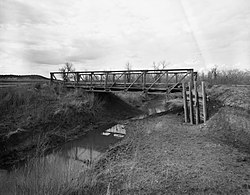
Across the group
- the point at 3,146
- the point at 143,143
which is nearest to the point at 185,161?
the point at 143,143

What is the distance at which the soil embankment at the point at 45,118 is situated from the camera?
8.70 m

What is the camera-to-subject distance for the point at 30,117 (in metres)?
11.0

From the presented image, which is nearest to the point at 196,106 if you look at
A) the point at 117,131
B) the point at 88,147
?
the point at 117,131

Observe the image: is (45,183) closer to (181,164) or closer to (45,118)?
(181,164)

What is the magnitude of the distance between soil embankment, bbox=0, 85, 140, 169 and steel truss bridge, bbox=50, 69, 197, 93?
143 cm

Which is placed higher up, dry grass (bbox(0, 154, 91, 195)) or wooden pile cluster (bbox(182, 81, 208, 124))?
wooden pile cluster (bbox(182, 81, 208, 124))

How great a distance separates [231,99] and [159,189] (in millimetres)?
7156

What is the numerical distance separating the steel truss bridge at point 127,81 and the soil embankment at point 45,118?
143cm

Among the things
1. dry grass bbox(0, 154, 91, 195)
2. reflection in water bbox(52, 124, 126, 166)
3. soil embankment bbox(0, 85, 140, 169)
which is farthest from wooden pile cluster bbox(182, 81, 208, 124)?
dry grass bbox(0, 154, 91, 195)

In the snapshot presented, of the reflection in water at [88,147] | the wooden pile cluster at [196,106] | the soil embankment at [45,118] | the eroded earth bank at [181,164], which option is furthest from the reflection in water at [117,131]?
the wooden pile cluster at [196,106]

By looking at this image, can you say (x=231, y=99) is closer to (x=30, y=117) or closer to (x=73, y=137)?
(x=73, y=137)

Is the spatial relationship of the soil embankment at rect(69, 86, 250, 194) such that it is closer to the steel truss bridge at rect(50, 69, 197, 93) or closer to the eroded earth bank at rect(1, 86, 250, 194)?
the eroded earth bank at rect(1, 86, 250, 194)

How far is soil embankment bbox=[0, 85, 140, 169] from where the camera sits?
342 inches

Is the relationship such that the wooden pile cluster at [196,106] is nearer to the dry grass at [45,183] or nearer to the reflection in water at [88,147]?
the reflection in water at [88,147]
